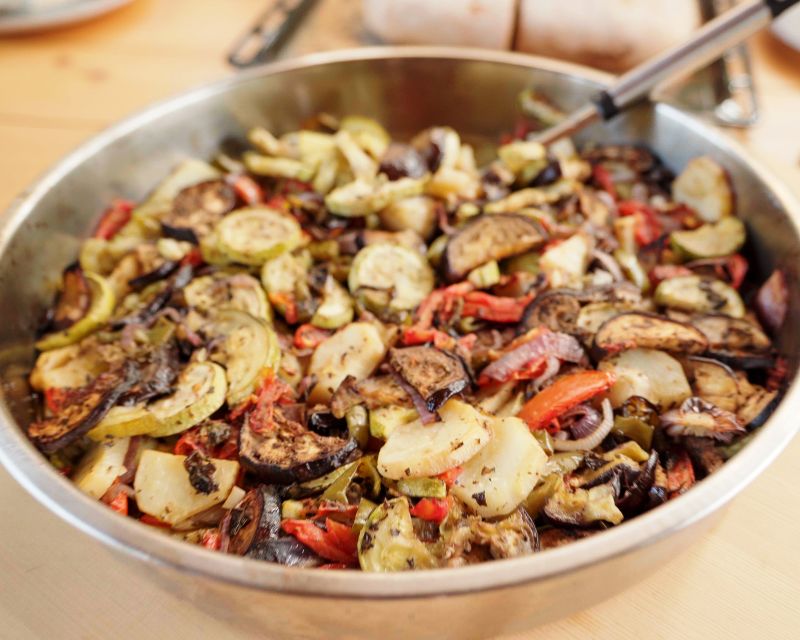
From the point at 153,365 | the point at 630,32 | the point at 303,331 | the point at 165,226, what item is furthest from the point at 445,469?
the point at 630,32

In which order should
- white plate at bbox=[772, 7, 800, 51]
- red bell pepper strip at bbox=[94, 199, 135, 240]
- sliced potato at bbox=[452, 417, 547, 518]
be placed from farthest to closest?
white plate at bbox=[772, 7, 800, 51] → red bell pepper strip at bbox=[94, 199, 135, 240] → sliced potato at bbox=[452, 417, 547, 518]

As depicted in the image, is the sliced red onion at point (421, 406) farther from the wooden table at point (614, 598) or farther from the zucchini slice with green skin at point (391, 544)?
the wooden table at point (614, 598)

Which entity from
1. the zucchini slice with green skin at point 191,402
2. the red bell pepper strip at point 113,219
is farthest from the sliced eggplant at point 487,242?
the red bell pepper strip at point 113,219

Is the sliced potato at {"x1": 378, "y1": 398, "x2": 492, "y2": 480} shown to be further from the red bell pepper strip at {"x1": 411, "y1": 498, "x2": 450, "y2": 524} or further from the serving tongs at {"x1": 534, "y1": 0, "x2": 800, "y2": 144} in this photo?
the serving tongs at {"x1": 534, "y1": 0, "x2": 800, "y2": 144}

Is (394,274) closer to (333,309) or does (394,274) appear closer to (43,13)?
(333,309)

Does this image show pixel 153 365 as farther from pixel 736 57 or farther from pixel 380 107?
pixel 736 57

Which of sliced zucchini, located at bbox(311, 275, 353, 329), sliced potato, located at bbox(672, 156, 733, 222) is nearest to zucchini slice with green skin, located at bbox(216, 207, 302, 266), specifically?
sliced zucchini, located at bbox(311, 275, 353, 329)
